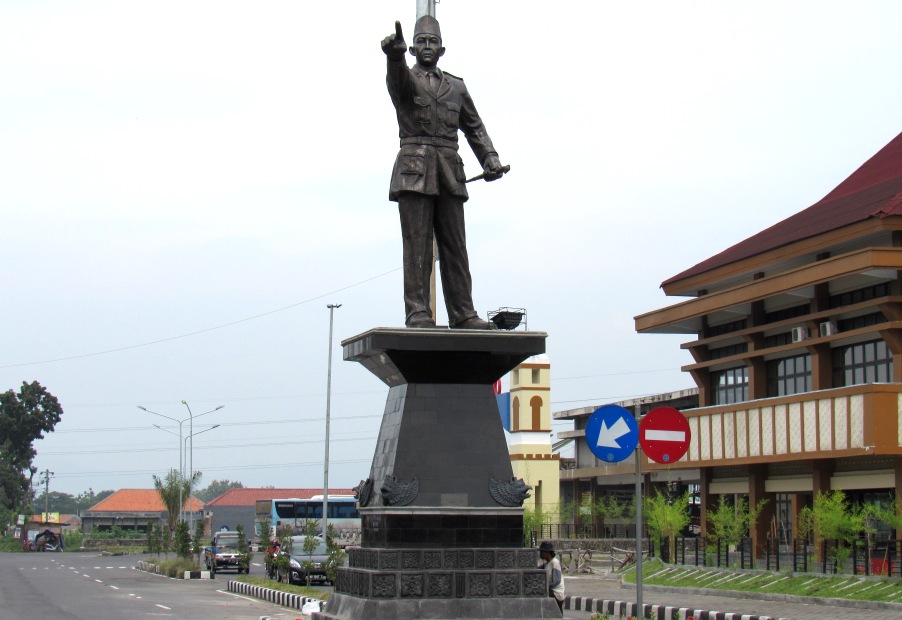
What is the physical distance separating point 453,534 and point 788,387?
81.3 feet

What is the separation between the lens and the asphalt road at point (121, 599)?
22.5m

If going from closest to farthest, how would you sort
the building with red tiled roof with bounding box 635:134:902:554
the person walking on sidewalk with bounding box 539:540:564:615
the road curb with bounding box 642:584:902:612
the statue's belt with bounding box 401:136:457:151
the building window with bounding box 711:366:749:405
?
1. the statue's belt with bounding box 401:136:457:151
2. the person walking on sidewalk with bounding box 539:540:564:615
3. the road curb with bounding box 642:584:902:612
4. the building with red tiled roof with bounding box 635:134:902:554
5. the building window with bounding box 711:366:749:405

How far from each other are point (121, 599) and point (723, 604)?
42.8 ft

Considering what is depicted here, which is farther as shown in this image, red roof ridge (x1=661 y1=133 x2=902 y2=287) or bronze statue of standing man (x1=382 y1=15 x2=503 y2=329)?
red roof ridge (x1=661 y1=133 x2=902 y2=287)

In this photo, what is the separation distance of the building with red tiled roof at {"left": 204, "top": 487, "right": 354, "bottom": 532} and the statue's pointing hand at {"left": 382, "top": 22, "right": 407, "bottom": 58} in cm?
7983

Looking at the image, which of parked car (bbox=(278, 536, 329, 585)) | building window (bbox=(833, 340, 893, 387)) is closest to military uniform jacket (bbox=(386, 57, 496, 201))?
parked car (bbox=(278, 536, 329, 585))

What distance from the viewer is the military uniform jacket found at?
11.3m

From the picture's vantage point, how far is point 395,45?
10.7 meters

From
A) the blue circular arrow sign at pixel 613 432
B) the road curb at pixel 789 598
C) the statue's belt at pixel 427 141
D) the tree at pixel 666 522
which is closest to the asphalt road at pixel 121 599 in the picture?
the road curb at pixel 789 598

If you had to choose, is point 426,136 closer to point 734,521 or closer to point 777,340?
point 734,521

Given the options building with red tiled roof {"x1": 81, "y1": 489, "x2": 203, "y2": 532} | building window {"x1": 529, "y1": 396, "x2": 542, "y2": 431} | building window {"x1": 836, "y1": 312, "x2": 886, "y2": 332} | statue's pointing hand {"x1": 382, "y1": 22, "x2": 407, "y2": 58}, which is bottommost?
building with red tiled roof {"x1": 81, "y1": 489, "x2": 203, "y2": 532}

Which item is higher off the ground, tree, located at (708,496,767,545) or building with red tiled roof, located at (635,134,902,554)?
building with red tiled roof, located at (635,134,902,554)

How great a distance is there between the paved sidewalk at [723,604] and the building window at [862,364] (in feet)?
24.1

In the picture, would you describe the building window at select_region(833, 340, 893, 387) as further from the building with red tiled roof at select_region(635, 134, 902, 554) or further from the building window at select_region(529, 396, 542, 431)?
the building window at select_region(529, 396, 542, 431)
